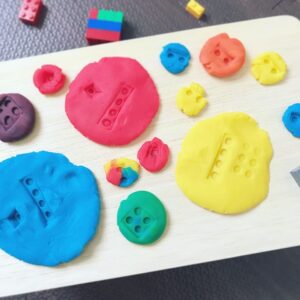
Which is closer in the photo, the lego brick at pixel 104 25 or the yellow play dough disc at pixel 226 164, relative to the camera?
the yellow play dough disc at pixel 226 164

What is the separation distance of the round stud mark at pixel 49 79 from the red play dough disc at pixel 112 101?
0.02 meters

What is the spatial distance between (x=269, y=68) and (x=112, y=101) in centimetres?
25

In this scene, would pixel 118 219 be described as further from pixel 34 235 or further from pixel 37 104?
pixel 37 104

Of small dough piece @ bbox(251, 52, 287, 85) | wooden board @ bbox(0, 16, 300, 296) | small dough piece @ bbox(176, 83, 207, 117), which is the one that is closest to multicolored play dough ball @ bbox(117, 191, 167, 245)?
wooden board @ bbox(0, 16, 300, 296)

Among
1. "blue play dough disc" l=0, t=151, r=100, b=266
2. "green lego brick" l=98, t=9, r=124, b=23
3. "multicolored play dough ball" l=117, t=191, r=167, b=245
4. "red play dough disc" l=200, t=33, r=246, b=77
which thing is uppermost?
"red play dough disc" l=200, t=33, r=246, b=77

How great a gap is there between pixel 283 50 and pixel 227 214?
0.28 meters

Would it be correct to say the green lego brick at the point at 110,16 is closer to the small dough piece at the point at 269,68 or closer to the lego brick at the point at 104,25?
the lego brick at the point at 104,25

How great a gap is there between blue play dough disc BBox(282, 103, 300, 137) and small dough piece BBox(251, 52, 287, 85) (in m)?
0.05

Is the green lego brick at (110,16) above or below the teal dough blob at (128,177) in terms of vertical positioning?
above

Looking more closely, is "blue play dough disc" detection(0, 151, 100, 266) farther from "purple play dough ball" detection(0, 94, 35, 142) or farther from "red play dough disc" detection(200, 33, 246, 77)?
"red play dough disc" detection(200, 33, 246, 77)

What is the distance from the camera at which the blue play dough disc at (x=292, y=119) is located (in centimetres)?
59

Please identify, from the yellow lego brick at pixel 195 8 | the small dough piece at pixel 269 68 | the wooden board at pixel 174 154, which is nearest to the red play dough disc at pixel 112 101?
the wooden board at pixel 174 154

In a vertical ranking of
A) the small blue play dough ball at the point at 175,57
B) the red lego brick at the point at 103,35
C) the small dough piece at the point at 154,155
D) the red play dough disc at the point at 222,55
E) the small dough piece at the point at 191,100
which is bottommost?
the red lego brick at the point at 103,35

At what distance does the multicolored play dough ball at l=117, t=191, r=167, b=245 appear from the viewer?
54cm
